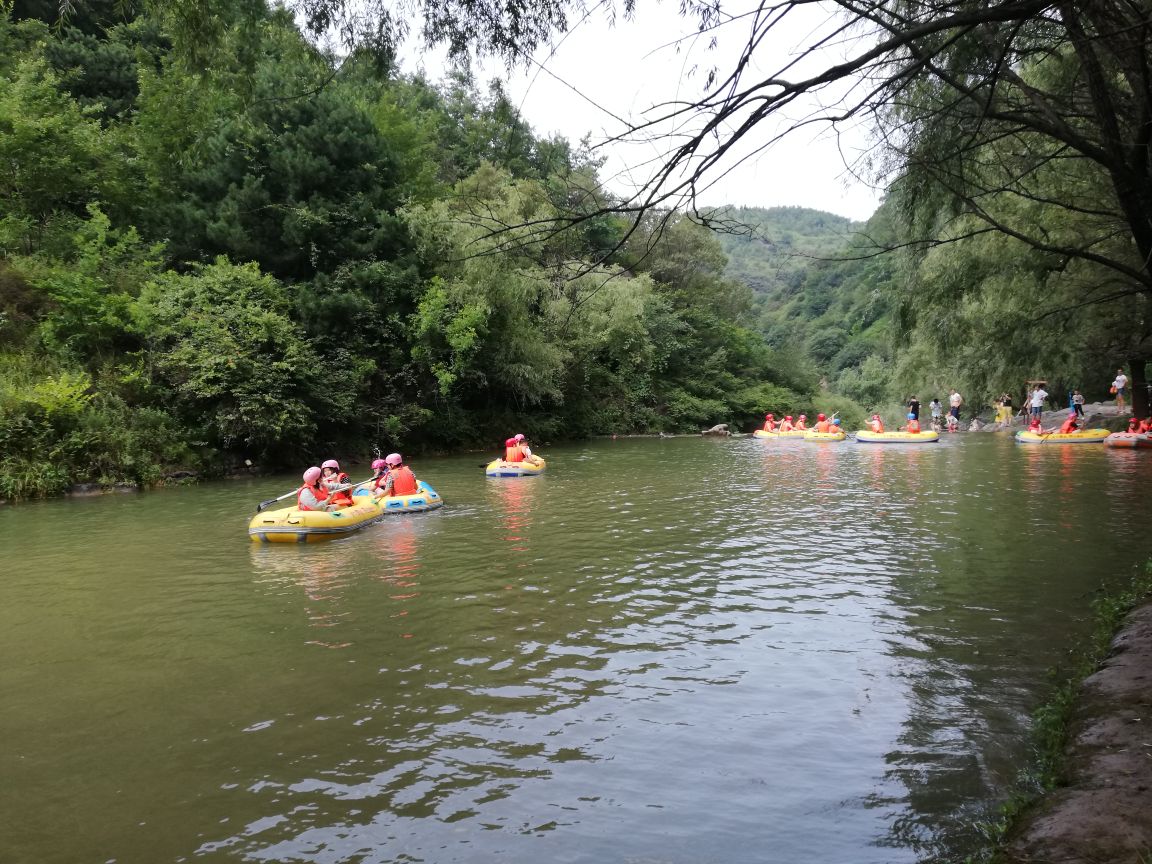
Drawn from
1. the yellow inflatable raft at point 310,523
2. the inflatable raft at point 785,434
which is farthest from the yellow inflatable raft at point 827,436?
the yellow inflatable raft at point 310,523

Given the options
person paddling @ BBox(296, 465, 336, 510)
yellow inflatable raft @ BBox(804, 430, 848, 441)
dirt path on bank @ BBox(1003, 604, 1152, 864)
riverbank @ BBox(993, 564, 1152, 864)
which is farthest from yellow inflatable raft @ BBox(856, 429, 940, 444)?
dirt path on bank @ BBox(1003, 604, 1152, 864)

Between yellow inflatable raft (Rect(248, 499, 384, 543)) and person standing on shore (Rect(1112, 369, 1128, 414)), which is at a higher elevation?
person standing on shore (Rect(1112, 369, 1128, 414))

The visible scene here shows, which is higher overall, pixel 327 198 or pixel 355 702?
pixel 327 198

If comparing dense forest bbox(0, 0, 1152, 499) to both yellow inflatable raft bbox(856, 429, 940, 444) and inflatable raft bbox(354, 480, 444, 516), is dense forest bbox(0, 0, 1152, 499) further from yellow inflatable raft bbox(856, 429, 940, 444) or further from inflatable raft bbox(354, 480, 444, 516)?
inflatable raft bbox(354, 480, 444, 516)

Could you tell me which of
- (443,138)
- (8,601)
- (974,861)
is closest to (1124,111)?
(974,861)

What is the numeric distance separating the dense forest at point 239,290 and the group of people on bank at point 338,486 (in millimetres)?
4436

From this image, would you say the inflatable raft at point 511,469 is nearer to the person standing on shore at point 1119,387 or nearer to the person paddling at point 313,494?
the person paddling at point 313,494

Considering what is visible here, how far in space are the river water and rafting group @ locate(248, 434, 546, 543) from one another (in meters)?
0.34

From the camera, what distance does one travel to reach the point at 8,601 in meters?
8.06

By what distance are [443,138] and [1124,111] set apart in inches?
1482

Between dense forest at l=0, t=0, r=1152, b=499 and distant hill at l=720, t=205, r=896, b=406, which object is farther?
distant hill at l=720, t=205, r=896, b=406

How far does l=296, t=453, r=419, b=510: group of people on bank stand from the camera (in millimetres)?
11039

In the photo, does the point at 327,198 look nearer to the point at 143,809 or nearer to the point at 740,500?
the point at 740,500

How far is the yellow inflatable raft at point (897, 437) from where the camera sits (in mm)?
23891
